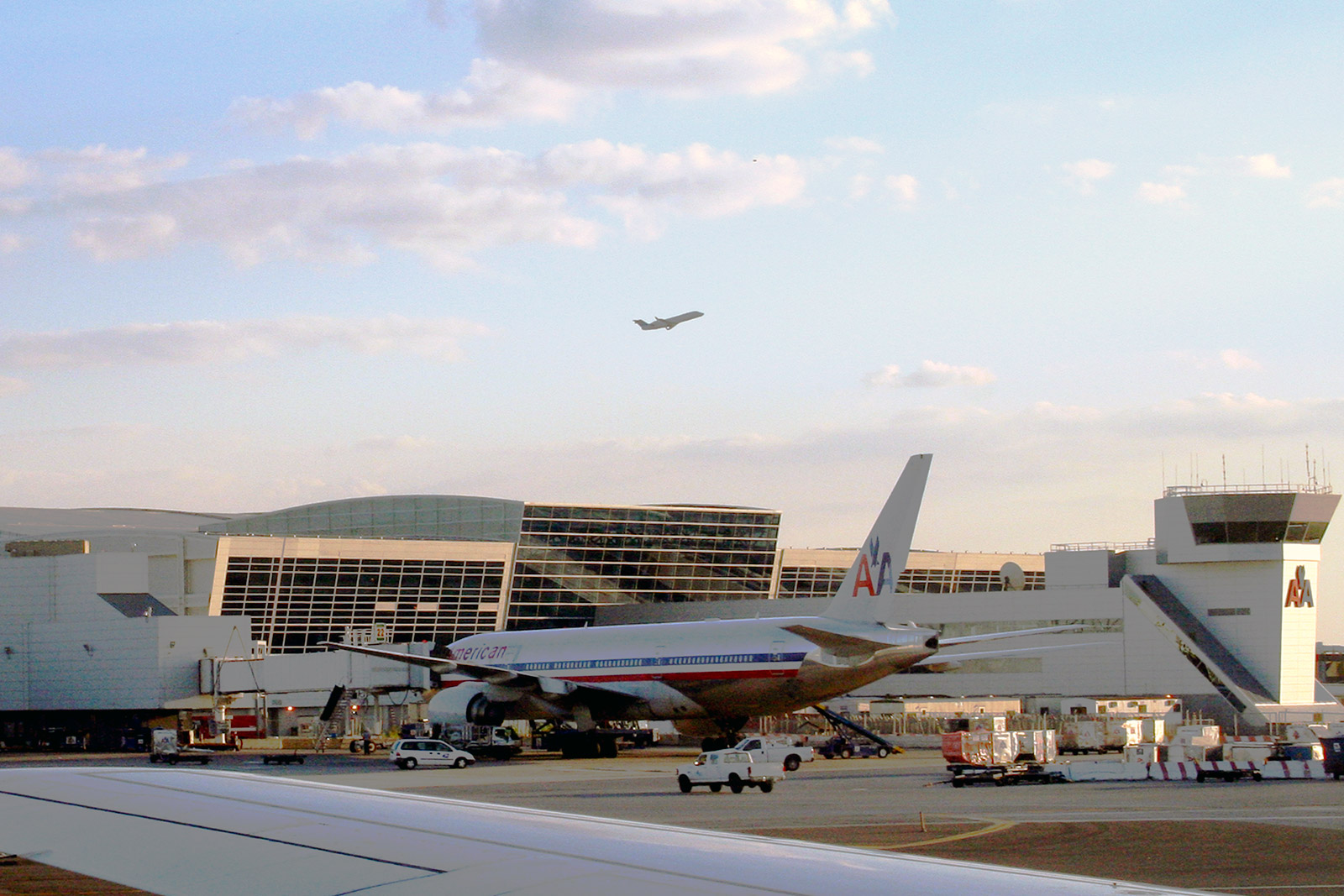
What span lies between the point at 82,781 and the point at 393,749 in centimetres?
3990

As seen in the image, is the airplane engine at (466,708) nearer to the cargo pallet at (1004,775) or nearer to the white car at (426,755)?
the white car at (426,755)

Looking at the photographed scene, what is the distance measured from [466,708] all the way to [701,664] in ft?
32.8

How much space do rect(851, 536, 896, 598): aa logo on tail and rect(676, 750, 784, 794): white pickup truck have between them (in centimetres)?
1265

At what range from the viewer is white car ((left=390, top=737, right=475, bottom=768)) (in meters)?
46.8

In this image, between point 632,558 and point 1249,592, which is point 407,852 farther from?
point 632,558

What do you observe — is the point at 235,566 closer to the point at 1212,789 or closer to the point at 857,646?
the point at 857,646

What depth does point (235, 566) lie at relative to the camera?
78.6 m

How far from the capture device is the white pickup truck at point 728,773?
34438 millimetres

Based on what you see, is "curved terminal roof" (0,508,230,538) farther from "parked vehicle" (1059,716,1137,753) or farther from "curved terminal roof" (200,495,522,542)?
"parked vehicle" (1059,716,1137,753)

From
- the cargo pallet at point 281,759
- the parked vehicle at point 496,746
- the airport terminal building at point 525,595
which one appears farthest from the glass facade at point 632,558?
the cargo pallet at point 281,759

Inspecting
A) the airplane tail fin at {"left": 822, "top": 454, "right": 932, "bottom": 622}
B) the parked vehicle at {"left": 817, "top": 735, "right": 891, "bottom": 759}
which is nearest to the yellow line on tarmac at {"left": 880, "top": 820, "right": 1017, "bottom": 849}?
the airplane tail fin at {"left": 822, "top": 454, "right": 932, "bottom": 622}

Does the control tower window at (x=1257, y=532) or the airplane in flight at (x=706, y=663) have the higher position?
the control tower window at (x=1257, y=532)

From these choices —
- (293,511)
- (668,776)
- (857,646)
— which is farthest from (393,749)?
(293,511)

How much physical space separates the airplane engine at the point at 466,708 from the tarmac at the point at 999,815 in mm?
7076
